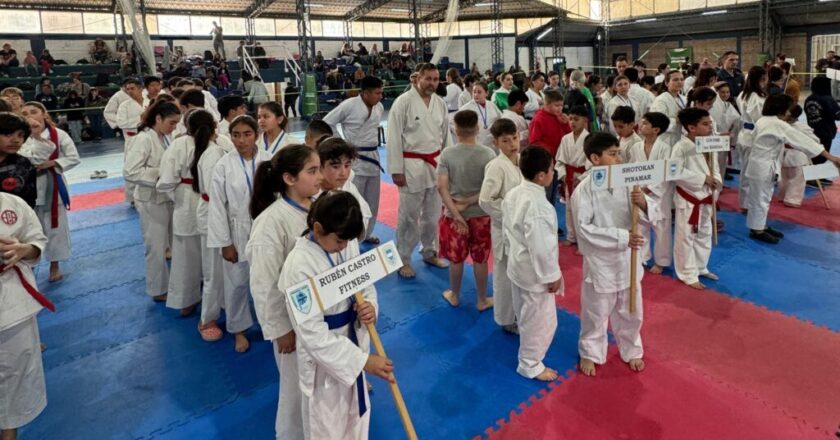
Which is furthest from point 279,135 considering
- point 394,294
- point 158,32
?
point 158,32

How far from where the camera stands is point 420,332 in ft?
12.4

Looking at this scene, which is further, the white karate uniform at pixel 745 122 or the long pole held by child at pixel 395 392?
the white karate uniform at pixel 745 122

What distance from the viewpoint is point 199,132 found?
363 centimetres

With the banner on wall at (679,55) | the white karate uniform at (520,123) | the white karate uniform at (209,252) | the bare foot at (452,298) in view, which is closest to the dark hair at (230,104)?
the white karate uniform at (209,252)

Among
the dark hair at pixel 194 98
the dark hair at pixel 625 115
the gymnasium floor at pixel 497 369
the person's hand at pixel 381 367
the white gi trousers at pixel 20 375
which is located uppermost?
the dark hair at pixel 194 98

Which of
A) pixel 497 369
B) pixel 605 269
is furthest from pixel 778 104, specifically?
pixel 497 369

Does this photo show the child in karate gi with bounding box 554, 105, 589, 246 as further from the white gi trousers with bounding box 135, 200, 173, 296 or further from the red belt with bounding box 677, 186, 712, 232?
the white gi trousers with bounding box 135, 200, 173, 296

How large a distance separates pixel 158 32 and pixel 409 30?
12.5 meters

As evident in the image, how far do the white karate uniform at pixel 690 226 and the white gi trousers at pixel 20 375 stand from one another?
4.51 m

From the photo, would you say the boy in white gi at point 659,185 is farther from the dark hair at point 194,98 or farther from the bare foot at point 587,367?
the dark hair at point 194,98

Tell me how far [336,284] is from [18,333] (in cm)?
183

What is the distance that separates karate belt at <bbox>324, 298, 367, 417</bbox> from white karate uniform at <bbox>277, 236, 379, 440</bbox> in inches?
0.4

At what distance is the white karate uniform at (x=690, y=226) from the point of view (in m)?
4.29

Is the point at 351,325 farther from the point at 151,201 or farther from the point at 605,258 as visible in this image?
the point at 151,201
